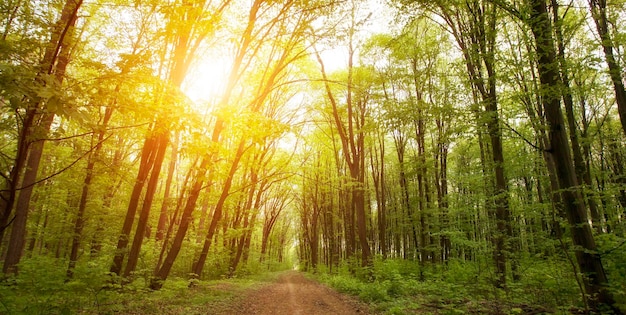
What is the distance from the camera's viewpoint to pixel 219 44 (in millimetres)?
13016

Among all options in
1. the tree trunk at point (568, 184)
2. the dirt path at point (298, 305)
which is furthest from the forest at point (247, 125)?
the dirt path at point (298, 305)

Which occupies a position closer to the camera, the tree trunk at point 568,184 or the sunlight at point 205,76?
the tree trunk at point 568,184

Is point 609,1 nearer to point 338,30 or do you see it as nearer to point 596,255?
point 338,30

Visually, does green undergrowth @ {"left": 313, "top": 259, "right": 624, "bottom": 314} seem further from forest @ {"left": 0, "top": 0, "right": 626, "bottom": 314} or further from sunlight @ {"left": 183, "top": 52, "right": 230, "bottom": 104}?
sunlight @ {"left": 183, "top": 52, "right": 230, "bottom": 104}

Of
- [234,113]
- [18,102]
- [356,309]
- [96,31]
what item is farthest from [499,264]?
[96,31]

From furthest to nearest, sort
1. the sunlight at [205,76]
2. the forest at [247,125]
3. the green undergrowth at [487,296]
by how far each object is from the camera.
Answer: the sunlight at [205,76] → the green undergrowth at [487,296] → the forest at [247,125]

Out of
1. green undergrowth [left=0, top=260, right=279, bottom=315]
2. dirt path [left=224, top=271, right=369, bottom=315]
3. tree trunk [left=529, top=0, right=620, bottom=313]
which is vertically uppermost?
tree trunk [left=529, top=0, right=620, bottom=313]

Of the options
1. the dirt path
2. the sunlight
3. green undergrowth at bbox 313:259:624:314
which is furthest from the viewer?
the sunlight

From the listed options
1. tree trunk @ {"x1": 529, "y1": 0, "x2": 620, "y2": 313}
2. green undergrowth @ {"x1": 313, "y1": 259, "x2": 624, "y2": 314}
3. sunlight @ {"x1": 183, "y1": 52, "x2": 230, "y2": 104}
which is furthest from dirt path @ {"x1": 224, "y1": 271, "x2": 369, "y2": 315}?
sunlight @ {"x1": 183, "y1": 52, "x2": 230, "y2": 104}

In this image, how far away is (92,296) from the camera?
22.6 feet

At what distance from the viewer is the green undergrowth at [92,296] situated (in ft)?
18.8

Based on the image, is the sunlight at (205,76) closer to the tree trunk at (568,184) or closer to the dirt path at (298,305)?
the dirt path at (298,305)

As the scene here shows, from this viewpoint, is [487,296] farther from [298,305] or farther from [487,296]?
[298,305]

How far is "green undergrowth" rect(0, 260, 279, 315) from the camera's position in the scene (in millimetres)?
5730
